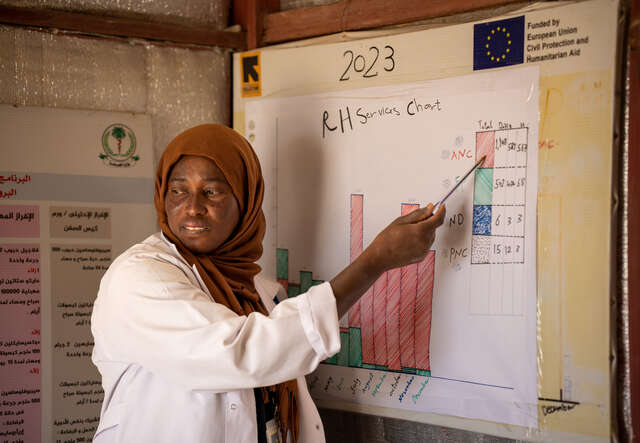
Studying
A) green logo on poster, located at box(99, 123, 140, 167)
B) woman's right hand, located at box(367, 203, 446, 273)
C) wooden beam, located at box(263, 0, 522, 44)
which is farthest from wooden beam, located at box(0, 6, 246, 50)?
woman's right hand, located at box(367, 203, 446, 273)

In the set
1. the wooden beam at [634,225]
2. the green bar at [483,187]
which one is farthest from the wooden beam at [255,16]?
the wooden beam at [634,225]

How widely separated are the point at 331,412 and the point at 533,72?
0.96 m

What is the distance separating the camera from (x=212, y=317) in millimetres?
1030

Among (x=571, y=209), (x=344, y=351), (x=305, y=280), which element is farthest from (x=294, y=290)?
(x=571, y=209)

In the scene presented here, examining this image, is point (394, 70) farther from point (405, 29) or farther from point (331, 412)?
point (331, 412)

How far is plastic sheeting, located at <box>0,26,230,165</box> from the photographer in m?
1.51

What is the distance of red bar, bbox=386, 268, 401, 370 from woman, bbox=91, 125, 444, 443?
0.57 ft

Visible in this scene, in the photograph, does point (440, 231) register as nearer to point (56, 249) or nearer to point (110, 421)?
point (110, 421)

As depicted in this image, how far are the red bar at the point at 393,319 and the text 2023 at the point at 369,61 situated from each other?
0.49 meters

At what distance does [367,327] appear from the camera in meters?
1.43

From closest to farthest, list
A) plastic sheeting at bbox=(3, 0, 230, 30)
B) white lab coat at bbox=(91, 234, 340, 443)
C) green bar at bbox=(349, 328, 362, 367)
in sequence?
white lab coat at bbox=(91, 234, 340, 443) → green bar at bbox=(349, 328, 362, 367) → plastic sheeting at bbox=(3, 0, 230, 30)

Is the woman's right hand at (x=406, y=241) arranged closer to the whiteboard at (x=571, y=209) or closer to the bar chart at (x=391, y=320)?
the bar chart at (x=391, y=320)

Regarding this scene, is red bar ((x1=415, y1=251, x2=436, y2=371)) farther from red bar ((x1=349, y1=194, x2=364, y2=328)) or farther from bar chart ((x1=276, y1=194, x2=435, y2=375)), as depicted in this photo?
red bar ((x1=349, y1=194, x2=364, y2=328))

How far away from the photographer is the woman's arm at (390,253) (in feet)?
3.64
